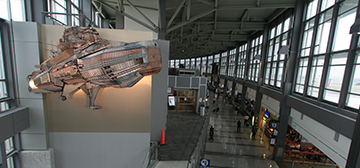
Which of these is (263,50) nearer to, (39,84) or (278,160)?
(278,160)

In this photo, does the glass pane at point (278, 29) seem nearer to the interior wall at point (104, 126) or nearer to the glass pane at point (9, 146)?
the interior wall at point (104, 126)

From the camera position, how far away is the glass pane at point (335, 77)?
25.4 ft

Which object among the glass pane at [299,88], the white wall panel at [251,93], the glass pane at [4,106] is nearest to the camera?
the glass pane at [4,106]

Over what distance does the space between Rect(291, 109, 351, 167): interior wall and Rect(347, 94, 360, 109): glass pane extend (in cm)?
152

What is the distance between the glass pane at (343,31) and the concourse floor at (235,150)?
9.35 metres

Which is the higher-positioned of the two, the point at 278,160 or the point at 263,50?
the point at 263,50

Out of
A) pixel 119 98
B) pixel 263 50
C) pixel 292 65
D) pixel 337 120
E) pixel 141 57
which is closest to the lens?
pixel 141 57

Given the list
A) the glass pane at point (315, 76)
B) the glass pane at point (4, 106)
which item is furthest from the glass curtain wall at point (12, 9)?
the glass pane at point (315, 76)

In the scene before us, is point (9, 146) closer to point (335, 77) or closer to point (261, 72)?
point (335, 77)

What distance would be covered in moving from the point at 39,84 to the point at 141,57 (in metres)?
3.35

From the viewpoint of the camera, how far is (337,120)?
262 inches

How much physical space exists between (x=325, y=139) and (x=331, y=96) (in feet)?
8.16

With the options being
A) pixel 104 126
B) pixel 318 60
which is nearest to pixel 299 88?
pixel 318 60

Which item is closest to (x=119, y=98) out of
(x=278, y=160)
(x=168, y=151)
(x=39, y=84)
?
(x=39, y=84)
